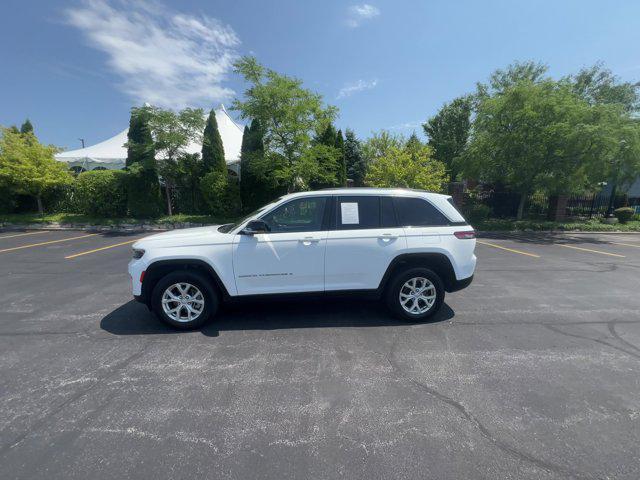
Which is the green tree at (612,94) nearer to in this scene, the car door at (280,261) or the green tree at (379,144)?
the green tree at (379,144)

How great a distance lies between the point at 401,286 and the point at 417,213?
1.03 metres

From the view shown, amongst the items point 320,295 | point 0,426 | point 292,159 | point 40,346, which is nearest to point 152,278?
point 40,346

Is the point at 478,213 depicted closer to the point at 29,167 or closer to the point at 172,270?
the point at 172,270

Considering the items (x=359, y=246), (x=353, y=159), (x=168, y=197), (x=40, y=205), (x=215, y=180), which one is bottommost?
(x=359, y=246)

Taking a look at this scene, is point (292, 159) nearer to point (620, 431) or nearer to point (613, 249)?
point (613, 249)

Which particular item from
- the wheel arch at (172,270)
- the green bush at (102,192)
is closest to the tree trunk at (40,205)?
the green bush at (102,192)

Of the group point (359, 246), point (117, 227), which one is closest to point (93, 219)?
point (117, 227)

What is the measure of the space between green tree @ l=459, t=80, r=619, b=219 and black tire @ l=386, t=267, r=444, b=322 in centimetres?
1443

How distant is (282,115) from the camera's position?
45.3ft

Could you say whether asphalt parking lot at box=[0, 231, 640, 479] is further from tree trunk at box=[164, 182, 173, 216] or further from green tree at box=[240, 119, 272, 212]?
tree trunk at box=[164, 182, 173, 216]

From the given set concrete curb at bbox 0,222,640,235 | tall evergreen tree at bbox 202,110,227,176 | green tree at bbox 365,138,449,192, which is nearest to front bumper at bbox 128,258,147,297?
concrete curb at bbox 0,222,640,235

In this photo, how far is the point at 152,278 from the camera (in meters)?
3.96

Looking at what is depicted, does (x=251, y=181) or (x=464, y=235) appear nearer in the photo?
(x=464, y=235)

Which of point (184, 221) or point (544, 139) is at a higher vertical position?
point (544, 139)
